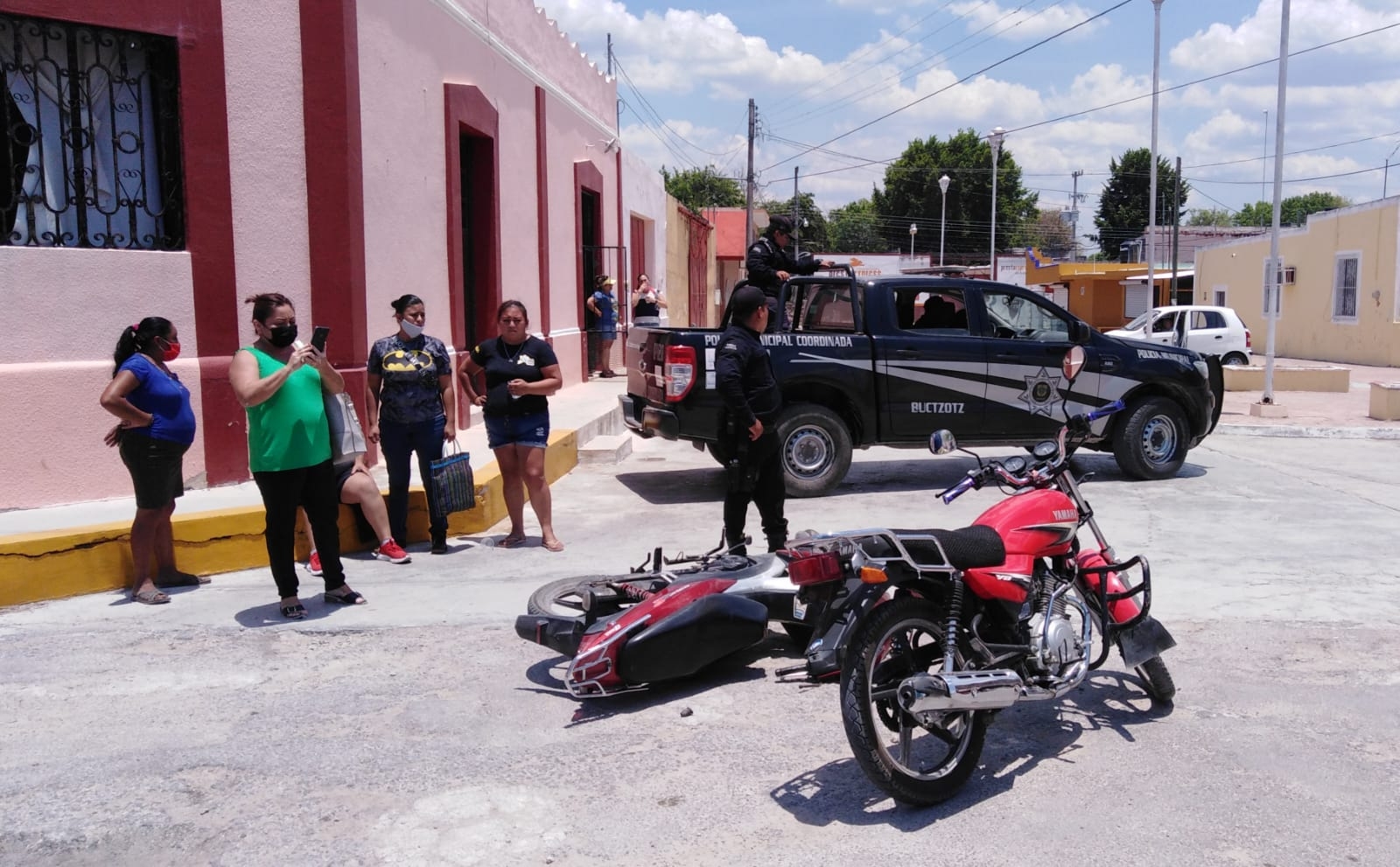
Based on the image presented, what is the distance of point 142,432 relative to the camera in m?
6.25

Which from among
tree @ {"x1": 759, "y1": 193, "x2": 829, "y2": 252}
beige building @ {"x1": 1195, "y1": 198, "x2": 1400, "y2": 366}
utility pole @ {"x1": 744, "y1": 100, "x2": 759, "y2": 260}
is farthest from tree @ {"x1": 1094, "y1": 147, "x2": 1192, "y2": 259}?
beige building @ {"x1": 1195, "y1": 198, "x2": 1400, "y2": 366}

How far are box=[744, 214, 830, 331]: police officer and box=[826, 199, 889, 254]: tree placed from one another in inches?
3247

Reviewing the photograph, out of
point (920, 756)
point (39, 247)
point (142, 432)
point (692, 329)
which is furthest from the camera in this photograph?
point (692, 329)

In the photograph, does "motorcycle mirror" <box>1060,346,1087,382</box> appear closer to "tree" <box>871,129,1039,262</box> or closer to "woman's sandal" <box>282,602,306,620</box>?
"woman's sandal" <box>282,602,306,620</box>

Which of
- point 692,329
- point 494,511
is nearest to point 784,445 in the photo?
point 692,329

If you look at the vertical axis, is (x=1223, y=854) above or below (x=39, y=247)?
below

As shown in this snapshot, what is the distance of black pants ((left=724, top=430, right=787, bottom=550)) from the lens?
6.40m

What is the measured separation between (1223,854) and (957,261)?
76070mm

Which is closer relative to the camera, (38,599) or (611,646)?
(611,646)

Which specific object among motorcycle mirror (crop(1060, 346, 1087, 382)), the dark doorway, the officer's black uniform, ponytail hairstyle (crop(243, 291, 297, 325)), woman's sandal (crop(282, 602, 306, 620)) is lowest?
woman's sandal (crop(282, 602, 306, 620))

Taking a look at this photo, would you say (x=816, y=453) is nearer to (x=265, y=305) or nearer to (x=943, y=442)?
(x=265, y=305)

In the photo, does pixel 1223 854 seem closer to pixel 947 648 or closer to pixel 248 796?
pixel 947 648

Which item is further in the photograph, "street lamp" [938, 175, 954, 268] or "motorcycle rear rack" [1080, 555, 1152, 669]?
"street lamp" [938, 175, 954, 268]

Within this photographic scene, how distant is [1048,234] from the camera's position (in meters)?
92.2
